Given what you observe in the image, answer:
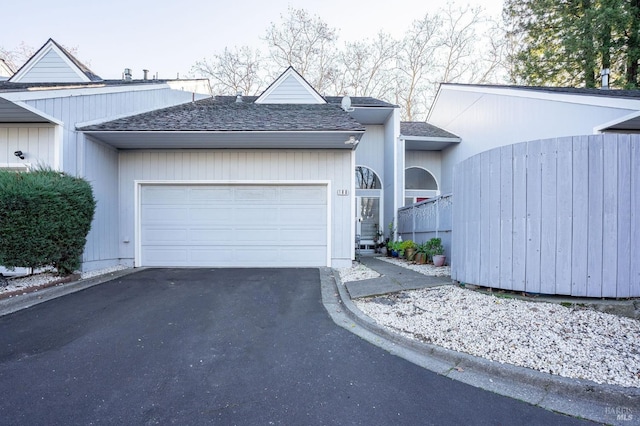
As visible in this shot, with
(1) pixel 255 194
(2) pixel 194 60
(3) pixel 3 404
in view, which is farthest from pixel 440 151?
(2) pixel 194 60

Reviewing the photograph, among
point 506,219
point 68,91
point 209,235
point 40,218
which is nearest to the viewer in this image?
point 506,219

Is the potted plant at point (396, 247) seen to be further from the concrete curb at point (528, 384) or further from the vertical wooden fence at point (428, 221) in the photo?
the concrete curb at point (528, 384)

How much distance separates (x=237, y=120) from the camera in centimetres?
771

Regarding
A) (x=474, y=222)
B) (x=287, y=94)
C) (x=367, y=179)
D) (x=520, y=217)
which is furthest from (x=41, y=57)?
(x=520, y=217)

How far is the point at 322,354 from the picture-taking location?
10.3ft

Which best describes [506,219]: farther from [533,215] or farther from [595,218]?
[595,218]

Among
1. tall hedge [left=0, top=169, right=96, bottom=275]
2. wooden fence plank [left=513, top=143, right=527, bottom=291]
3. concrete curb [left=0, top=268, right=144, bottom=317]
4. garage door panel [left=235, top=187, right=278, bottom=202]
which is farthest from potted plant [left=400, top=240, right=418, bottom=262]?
tall hedge [left=0, top=169, right=96, bottom=275]

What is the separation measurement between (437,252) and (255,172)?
194 inches

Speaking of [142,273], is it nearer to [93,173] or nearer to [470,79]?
[93,173]

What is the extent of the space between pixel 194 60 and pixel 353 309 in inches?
746

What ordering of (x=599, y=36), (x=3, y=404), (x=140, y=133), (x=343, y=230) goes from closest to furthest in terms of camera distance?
1. (x=3, y=404)
2. (x=140, y=133)
3. (x=343, y=230)
4. (x=599, y=36)

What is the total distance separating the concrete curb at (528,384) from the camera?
7.22 ft

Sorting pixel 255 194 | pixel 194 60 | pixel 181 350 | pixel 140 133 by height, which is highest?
pixel 194 60

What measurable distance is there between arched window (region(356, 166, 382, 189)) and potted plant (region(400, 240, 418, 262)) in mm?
3991
